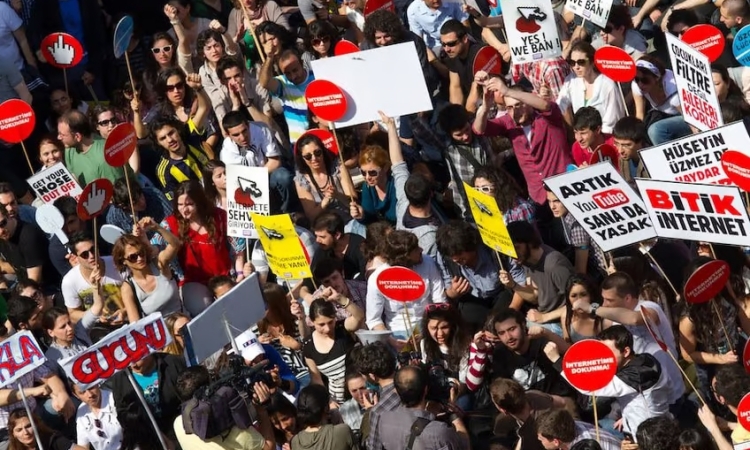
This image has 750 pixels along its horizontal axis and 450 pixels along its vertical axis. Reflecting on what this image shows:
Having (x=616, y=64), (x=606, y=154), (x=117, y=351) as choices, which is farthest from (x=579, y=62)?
(x=117, y=351)

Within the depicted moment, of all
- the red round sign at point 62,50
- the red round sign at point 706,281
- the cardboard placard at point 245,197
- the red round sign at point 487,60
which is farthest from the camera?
the red round sign at point 62,50

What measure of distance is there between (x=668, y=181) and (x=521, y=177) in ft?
9.40

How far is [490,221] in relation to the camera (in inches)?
511

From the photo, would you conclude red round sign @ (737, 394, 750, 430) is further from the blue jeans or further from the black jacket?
the blue jeans

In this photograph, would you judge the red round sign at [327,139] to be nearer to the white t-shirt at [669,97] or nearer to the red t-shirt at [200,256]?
the red t-shirt at [200,256]

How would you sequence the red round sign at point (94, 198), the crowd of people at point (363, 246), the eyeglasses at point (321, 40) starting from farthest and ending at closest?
the eyeglasses at point (321, 40)
the red round sign at point (94, 198)
the crowd of people at point (363, 246)

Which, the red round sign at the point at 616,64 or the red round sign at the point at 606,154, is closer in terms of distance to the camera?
the red round sign at the point at 606,154

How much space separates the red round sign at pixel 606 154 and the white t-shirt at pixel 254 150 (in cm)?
266

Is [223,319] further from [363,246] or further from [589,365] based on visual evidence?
[589,365]

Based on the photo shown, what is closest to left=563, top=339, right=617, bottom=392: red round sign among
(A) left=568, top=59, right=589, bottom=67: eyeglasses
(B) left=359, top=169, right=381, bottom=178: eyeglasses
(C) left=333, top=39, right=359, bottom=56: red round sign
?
(B) left=359, top=169, right=381, bottom=178: eyeglasses

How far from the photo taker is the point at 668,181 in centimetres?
1234

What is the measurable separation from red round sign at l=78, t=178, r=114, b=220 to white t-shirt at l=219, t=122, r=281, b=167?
1.07m

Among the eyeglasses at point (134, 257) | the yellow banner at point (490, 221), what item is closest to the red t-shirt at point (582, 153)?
the yellow banner at point (490, 221)

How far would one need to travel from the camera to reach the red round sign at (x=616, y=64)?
1448cm
